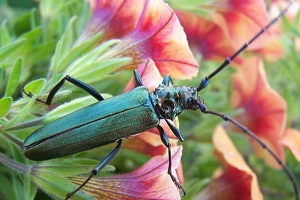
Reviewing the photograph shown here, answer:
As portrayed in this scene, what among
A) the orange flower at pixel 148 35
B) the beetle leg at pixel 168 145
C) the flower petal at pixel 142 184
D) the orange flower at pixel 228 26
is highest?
the orange flower at pixel 148 35

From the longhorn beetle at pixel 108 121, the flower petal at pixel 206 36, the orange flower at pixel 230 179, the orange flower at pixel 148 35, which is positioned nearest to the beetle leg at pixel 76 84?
the longhorn beetle at pixel 108 121

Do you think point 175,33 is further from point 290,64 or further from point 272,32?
point 290,64

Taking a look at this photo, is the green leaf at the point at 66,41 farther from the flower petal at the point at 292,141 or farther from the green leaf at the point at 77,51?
the flower petal at the point at 292,141

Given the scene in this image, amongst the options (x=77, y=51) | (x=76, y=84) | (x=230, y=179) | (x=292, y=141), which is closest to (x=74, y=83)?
(x=76, y=84)

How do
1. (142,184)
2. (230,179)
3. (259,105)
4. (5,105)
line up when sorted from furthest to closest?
(259,105)
(230,179)
(142,184)
(5,105)

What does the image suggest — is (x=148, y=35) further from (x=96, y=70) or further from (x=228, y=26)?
(x=228, y=26)

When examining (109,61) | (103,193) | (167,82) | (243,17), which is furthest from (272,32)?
(103,193)

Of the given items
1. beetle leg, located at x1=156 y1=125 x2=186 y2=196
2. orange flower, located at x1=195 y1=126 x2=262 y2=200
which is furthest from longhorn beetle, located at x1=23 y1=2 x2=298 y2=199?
orange flower, located at x1=195 y1=126 x2=262 y2=200
